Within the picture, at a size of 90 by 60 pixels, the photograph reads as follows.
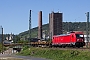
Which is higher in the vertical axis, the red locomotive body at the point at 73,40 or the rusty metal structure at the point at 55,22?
the rusty metal structure at the point at 55,22

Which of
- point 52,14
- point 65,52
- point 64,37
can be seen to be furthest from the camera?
point 52,14

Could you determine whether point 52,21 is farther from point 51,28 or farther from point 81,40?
point 81,40

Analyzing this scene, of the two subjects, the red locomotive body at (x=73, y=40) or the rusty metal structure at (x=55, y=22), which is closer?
the red locomotive body at (x=73, y=40)

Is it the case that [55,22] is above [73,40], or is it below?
above

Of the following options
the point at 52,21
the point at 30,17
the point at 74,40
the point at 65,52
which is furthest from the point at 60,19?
the point at 65,52

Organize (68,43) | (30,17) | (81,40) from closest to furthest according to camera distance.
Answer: (81,40)
(68,43)
(30,17)

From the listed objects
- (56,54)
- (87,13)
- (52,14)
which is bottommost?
(56,54)

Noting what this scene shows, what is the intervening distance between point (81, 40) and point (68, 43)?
19.9ft

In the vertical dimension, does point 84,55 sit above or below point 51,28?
below

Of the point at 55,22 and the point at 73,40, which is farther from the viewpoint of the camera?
the point at 55,22

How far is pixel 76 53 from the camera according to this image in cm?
4966

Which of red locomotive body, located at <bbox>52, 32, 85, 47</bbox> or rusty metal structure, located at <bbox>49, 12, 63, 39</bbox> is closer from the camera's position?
red locomotive body, located at <bbox>52, 32, 85, 47</bbox>

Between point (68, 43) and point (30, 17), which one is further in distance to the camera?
point (30, 17)

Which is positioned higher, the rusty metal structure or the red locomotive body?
the rusty metal structure
